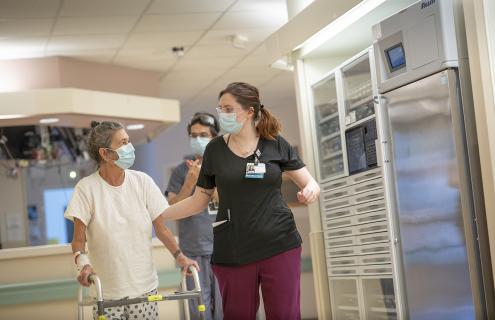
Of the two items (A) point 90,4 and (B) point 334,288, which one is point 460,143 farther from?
(A) point 90,4

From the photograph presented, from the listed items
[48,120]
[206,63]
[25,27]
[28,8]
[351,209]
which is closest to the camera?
[351,209]

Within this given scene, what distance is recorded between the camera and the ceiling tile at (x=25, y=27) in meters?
7.27

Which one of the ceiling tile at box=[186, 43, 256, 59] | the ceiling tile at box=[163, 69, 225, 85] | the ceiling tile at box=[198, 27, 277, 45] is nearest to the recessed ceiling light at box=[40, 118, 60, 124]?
the ceiling tile at box=[186, 43, 256, 59]

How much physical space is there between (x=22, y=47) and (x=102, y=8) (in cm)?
170

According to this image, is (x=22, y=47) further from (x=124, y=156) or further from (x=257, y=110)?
(x=257, y=110)

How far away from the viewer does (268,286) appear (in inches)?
141

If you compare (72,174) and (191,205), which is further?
(72,174)

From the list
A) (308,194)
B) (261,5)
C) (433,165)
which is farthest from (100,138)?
(261,5)

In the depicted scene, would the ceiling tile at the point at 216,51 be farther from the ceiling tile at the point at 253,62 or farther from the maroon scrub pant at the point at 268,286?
the maroon scrub pant at the point at 268,286

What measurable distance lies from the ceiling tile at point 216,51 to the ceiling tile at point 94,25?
4.19 feet

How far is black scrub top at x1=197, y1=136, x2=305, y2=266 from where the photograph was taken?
354 centimetres

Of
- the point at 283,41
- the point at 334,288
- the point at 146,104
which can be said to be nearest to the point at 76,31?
the point at 146,104

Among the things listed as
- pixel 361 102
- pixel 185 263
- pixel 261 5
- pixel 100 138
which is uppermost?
pixel 261 5

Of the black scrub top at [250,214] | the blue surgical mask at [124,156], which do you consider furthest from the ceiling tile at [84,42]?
the black scrub top at [250,214]
